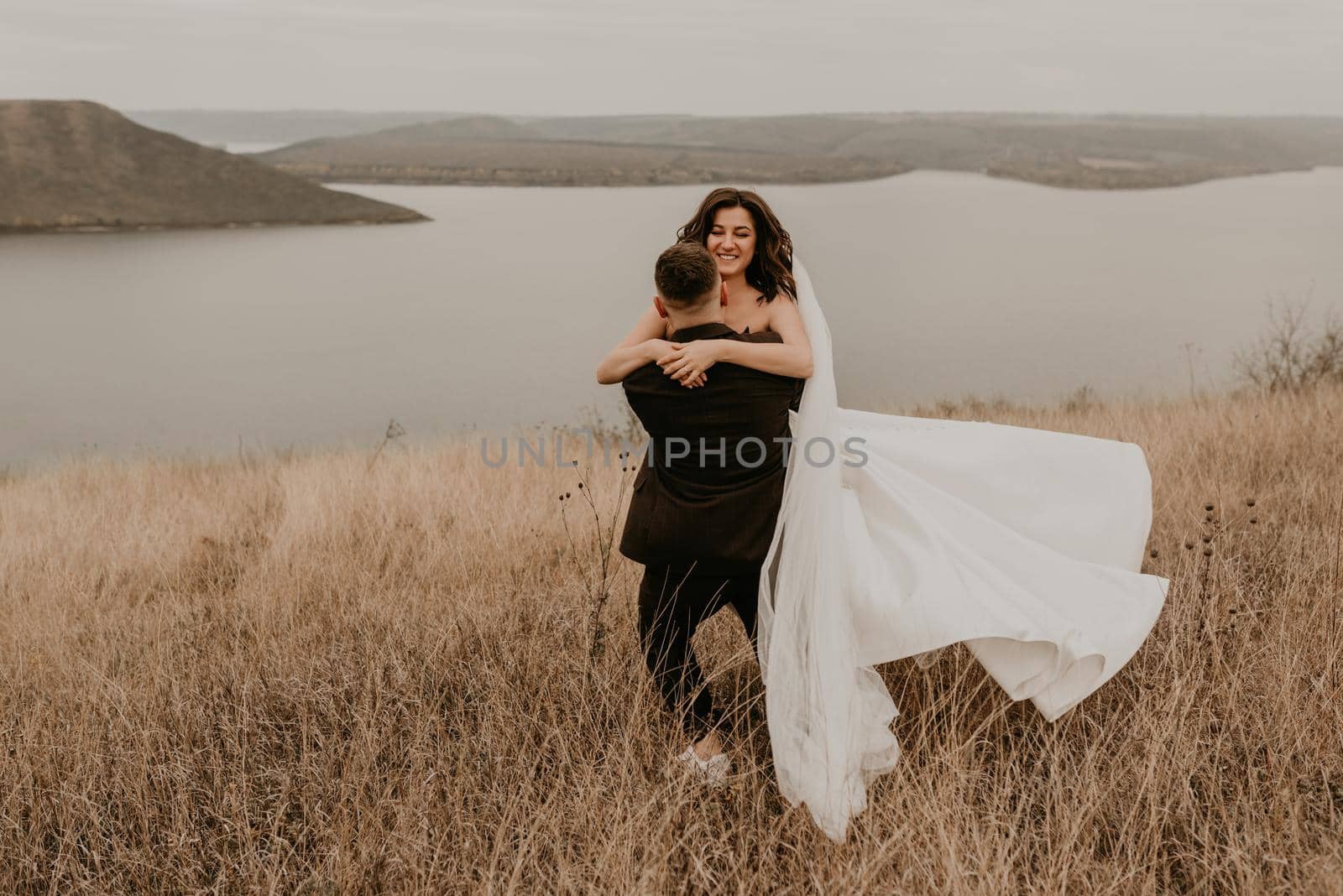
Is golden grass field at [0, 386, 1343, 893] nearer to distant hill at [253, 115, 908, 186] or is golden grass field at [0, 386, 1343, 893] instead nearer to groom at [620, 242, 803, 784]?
groom at [620, 242, 803, 784]

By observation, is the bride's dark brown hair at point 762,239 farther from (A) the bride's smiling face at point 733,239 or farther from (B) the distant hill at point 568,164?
(B) the distant hill at point 568,164

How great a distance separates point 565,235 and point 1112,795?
50.4 metres

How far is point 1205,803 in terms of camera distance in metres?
2.62

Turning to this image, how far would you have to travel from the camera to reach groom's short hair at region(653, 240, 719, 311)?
249cm

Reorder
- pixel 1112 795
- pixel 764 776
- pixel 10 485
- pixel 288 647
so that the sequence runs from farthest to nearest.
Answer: pixel 10 485, pixel 288 647, pixel 764 776, pixel 1112 795

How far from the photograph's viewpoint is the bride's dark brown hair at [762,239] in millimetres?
2924

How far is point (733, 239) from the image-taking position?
2.93 meters

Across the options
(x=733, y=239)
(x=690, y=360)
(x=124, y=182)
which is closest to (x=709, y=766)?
(x=690, y=360)

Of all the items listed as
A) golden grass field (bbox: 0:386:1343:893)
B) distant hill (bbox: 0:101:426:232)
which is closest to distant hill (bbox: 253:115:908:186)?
distant hill (bbox: 0:101:426:232)

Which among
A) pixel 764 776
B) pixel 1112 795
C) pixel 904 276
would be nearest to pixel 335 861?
pixel 764 776

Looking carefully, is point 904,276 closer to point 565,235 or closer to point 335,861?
point 565,235

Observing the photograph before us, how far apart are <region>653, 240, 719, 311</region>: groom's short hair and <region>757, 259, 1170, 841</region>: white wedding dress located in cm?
54

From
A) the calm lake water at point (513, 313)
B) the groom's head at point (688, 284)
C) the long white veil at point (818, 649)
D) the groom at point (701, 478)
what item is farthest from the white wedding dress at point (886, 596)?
the calm lake water at point (513, 313)

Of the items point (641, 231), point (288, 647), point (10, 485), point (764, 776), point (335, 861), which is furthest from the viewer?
point (641, 231)
